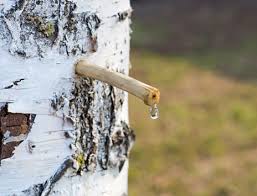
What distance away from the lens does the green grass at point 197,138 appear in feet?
11.5

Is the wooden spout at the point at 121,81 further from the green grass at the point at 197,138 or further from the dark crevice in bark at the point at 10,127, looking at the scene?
the green grass at the point at 197,138

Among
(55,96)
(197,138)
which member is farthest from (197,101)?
(55,96)

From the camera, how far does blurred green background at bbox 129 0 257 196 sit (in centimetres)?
360

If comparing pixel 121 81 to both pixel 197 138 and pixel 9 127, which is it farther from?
pixel 197 138

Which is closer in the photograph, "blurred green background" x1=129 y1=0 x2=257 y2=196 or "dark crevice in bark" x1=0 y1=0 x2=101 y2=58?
"dark crevice in bark" x1=0 y1=0 x2=101 y2=58

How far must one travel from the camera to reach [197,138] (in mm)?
4043

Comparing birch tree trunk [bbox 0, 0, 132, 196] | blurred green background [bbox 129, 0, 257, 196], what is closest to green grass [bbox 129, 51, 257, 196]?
blurred green background [bbox 129, 0, 257, 196]

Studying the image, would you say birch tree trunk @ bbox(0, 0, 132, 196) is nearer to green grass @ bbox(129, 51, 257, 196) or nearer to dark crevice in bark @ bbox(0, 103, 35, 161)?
dark crevice in bark @ bbox(0, 103, 35, 161)

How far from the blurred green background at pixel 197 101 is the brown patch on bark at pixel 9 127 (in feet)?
8.63

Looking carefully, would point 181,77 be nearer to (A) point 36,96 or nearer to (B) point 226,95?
(B) point 226,95

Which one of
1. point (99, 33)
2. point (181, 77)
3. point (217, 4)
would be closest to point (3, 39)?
point (99, 33)

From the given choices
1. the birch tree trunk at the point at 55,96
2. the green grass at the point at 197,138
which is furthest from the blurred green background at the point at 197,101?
the birch tree trunk at the point at 55,96

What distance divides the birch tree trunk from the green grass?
2.55 m

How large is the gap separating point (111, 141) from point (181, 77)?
446 centimetres
